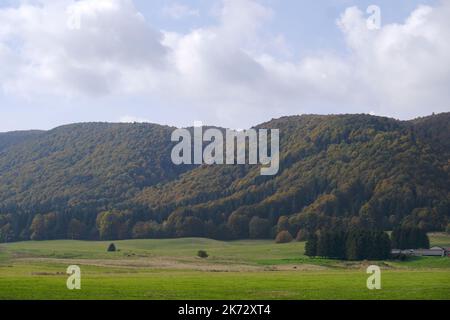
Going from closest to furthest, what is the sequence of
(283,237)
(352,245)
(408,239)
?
(352,245), (408,239), (283,237)

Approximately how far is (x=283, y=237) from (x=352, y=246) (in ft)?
184

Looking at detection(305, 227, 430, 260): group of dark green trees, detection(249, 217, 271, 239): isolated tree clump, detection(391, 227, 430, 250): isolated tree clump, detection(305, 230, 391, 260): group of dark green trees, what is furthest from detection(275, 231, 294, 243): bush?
detection(305, 230, 391, 260): group of dark green trees

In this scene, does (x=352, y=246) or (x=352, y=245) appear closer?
(x=352, y=246)

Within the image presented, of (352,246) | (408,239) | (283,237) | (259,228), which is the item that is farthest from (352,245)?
(259,228)

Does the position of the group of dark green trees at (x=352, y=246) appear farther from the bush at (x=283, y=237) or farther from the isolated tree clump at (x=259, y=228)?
the isolated tree clump at (x=259, y=228)

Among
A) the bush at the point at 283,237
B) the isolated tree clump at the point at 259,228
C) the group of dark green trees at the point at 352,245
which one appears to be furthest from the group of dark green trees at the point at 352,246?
the isolated tree clump at the point at 259,228

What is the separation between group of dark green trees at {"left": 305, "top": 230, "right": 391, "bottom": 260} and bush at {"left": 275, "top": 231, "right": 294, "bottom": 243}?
1880 inches

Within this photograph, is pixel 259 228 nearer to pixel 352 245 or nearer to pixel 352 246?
pixel 352 245

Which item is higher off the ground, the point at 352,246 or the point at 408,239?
the point at 408,239

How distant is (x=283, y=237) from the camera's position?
499ft

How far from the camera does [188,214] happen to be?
557 feet

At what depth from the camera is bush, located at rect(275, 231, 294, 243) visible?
151m
